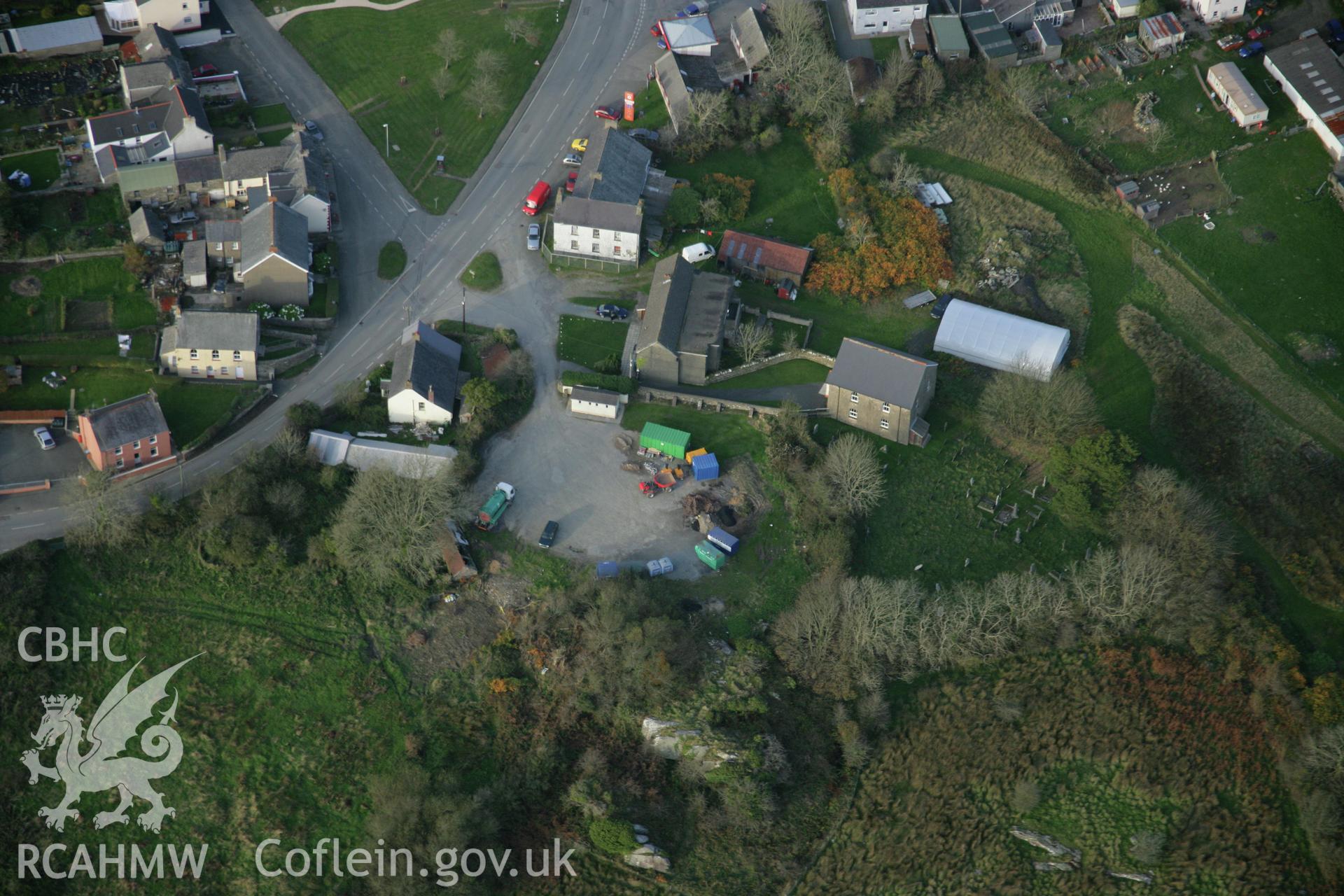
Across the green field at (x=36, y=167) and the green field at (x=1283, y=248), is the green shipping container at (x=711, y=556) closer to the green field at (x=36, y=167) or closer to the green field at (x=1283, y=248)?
the green field at (x=1283, y=248)

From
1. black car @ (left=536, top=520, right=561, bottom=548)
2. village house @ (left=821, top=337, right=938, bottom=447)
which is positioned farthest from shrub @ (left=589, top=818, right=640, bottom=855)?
village house @ (left=821, top=337, right=938, bottom=447)

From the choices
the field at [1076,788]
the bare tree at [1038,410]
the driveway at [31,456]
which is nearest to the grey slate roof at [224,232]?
the driveway at [31,456]

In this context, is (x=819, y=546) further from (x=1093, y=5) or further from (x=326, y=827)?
(x=1093, y=5)

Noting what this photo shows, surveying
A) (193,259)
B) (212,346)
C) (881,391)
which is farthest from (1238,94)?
(193,259)

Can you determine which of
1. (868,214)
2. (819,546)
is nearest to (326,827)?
(819,546)

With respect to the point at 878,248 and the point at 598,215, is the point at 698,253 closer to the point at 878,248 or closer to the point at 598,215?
the point at 598,215

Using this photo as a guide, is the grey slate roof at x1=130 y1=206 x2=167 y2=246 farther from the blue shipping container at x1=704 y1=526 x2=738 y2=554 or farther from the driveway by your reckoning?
the blue shipping container at x1=704 y1=526 x2=738 y2=554
